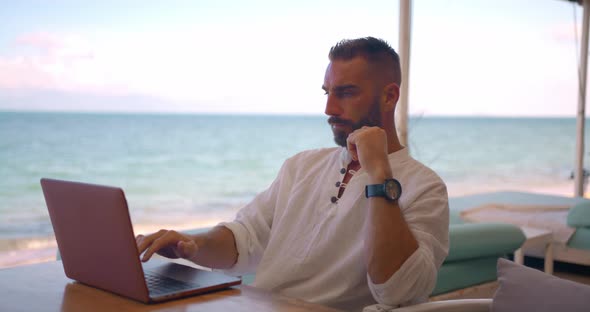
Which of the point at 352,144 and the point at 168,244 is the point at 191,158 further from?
the point at 168,244

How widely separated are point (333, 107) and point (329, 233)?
1.09 feet

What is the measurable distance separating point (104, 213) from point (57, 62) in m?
15.0

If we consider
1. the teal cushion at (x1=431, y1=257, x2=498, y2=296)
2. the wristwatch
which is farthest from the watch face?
the teal cushion at (x1=431, y1=257, x2=498, y2=296)

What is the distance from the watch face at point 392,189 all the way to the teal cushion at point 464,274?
1781 mm

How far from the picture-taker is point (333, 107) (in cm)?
179

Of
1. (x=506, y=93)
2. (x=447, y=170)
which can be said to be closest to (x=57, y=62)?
(x=447, y=170)

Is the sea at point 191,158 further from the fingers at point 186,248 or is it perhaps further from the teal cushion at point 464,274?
the fingers at point 186,248

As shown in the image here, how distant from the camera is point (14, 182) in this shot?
13.1m

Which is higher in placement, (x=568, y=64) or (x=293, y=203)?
(x=568, y=64)

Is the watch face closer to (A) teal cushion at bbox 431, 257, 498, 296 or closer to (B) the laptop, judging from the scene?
(B) the laptop

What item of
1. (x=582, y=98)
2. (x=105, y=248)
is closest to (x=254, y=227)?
(x=105, y=248)

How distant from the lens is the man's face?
5.89 feet

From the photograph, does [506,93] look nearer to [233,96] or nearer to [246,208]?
[233,96]

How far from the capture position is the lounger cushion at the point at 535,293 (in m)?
1.37
